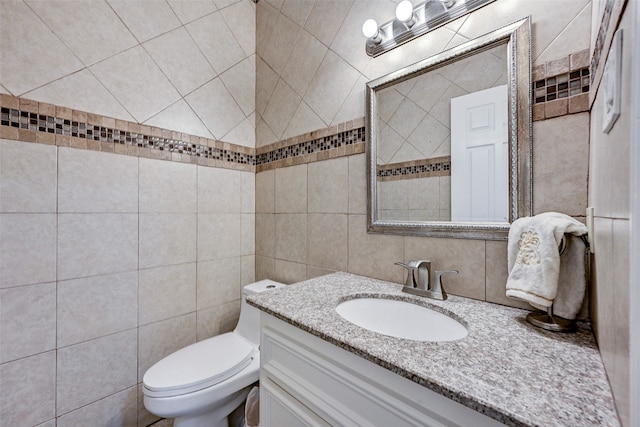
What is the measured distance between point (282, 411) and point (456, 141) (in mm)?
1122

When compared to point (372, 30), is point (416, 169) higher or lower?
lower

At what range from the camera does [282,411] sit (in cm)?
86

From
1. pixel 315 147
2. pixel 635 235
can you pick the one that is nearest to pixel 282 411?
pixel 635 235

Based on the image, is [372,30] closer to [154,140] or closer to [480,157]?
[480,157]

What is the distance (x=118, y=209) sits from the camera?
1.34 meters

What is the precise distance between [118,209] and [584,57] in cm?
192

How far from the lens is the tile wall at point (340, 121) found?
0.81 meters

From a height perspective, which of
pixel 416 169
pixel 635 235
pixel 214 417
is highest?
pixel 416 169

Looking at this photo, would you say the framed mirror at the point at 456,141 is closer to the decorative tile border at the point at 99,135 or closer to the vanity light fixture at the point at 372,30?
the vanity light fixture at the point at 372,30

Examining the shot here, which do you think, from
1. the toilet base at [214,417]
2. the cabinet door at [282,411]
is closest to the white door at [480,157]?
the cabinet door at [282,411]

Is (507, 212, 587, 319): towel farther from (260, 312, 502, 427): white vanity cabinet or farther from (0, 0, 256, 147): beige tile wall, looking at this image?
(0, 0, 256, 147): beige tile wall

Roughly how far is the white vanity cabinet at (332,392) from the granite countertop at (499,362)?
0.04 metres

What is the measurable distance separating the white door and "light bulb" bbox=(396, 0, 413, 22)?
39 cm

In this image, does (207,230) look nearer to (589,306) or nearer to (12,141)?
(12,141)
